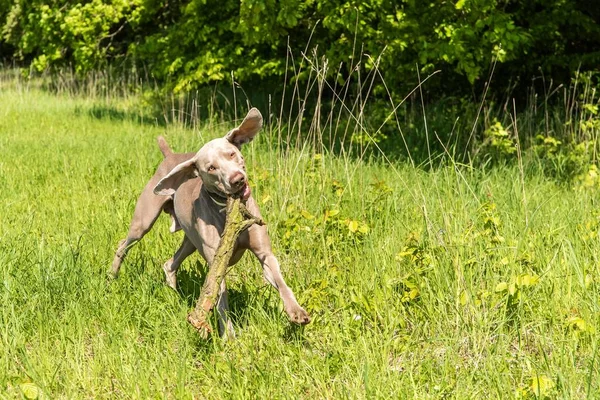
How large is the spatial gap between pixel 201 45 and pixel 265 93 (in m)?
1.66

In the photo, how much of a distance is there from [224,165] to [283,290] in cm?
65

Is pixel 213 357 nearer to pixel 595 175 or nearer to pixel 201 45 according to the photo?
pixel 595 175

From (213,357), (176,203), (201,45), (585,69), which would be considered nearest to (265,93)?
(201,45)

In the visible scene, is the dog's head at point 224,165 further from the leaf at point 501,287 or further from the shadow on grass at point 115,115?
the shadow on grass at point 115,115

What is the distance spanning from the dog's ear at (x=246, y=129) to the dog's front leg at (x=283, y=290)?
0.58m

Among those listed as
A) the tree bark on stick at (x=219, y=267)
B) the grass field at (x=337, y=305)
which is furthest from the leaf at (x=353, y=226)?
the tree bark on stick at (x=219, y=267)

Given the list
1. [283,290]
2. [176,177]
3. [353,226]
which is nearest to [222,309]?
[283,290]

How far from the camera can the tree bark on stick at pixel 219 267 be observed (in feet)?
10.4

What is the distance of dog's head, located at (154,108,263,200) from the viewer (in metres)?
3.34

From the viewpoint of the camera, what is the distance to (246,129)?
3.60 meters

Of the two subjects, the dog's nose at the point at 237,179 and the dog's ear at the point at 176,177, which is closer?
the dog's nose at the point at 237,179

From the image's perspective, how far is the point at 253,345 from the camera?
3.50m

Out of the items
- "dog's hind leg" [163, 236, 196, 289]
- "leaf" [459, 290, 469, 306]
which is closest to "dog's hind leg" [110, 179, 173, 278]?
"dog's hind leg" [163, 236, 196, 289]

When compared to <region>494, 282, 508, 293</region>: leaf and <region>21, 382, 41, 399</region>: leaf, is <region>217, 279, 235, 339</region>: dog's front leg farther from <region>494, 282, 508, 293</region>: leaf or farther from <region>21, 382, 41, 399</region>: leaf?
<region>494, 282, 508, 293</region>: leaf
